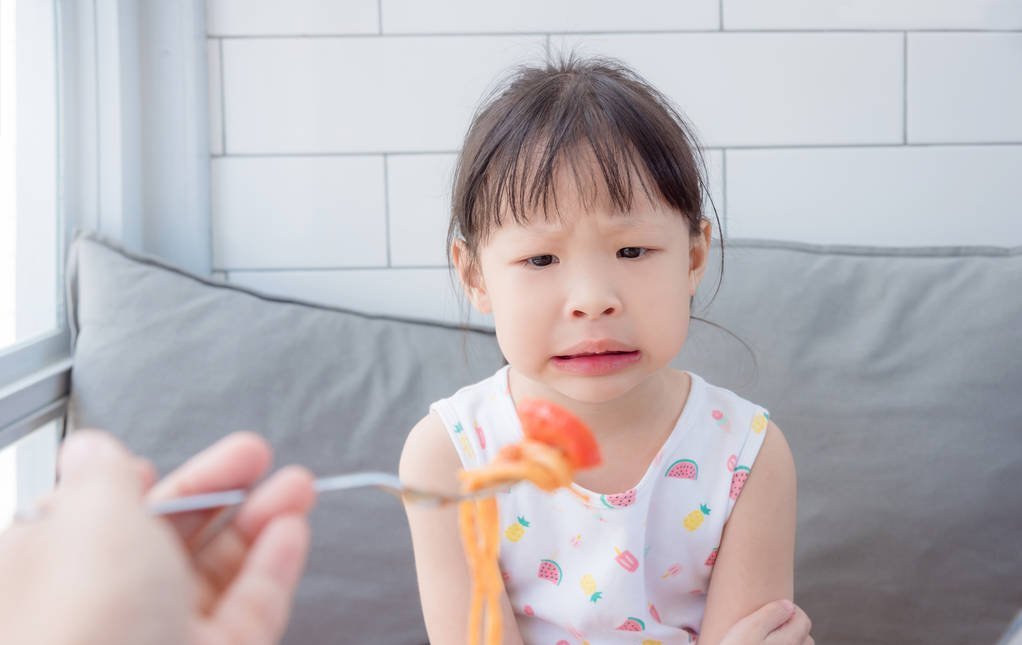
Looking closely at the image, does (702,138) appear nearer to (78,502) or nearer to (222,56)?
(222,56)

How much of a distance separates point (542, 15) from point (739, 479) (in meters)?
0.82

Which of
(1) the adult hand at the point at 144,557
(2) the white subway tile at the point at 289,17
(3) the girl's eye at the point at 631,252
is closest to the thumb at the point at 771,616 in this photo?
(3) the girl's eye at the point at 631,252

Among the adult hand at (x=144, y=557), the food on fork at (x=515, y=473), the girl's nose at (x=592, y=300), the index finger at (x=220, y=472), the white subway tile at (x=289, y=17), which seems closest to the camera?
the adult hand at (x=144, y=557)

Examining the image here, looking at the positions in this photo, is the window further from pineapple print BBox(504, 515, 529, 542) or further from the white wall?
pineapple print BBox(504, 515, 529, 542)

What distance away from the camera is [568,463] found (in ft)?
2.00

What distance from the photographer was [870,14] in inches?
58.2

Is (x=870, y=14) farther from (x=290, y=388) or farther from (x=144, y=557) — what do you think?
(x=144, y=557)

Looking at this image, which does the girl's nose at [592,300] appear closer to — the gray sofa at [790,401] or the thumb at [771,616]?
the thumb at [771,616]

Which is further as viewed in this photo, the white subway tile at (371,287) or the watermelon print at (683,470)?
the white subway tile at (371,287)

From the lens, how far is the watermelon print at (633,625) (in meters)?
0.91

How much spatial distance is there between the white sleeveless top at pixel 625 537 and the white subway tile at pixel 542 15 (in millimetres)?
720

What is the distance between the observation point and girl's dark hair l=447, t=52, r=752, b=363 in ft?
2.70

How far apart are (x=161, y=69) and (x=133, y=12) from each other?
9cm

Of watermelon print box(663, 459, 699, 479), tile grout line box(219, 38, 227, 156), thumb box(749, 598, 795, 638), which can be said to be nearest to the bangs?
watermelon print box(663, 459, 699, 479)
